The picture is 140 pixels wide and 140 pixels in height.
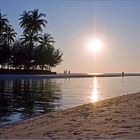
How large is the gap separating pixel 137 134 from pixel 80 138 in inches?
45.5

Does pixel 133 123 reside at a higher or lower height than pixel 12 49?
lower

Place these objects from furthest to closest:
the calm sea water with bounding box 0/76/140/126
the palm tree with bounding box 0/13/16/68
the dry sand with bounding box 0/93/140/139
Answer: the palm tree with bounding box 0/13/16/68, the calm sea water with bounding box 0/76/140/126, the dry sand with bounding box 0/93/140/139

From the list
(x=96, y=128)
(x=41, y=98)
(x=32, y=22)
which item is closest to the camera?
(x=96, y=128)

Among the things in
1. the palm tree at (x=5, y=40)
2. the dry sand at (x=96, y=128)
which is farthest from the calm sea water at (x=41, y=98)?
the palm tree at (x=5, y=40)

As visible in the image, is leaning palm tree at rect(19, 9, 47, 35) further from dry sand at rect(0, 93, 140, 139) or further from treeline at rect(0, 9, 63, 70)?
dry sand at rect(0, 93, 140, 139)

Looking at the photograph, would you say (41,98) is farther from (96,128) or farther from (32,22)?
(32,22)

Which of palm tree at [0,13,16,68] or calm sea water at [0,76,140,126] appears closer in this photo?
calm sea water at [0,76,140,126]

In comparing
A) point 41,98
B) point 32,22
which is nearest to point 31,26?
point 32,22

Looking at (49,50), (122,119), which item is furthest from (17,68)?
(122,119)

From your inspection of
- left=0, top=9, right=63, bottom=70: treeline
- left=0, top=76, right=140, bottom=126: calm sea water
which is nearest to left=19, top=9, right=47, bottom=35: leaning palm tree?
left=0, top=9, right=63, bottom=70: treeline

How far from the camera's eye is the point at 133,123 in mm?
8352

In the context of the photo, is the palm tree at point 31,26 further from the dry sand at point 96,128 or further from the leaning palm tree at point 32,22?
the dry sand at point 96,128

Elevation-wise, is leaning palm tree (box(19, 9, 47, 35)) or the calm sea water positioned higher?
leaning palm tree (box(19, 9, 47, 35))

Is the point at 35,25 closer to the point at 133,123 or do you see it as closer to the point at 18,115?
the point at 18,115
